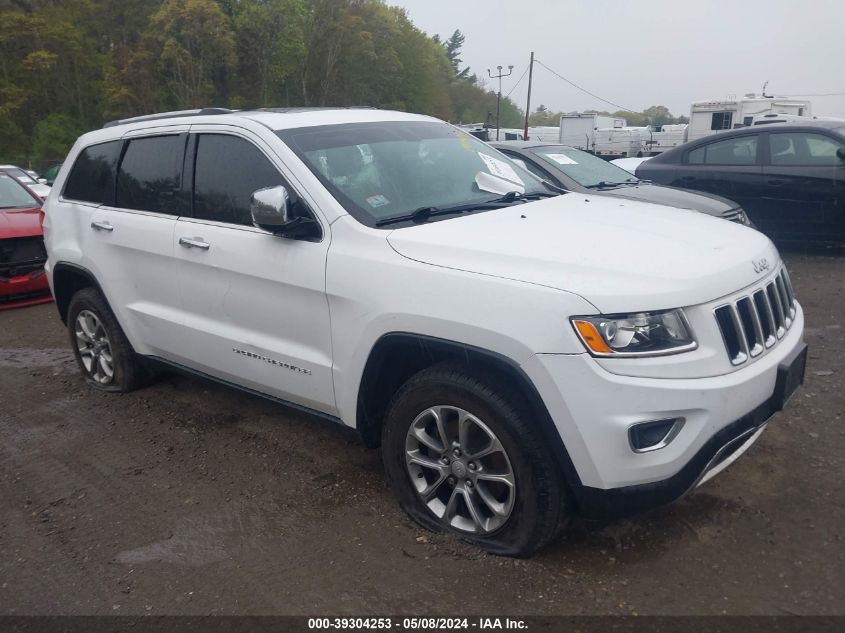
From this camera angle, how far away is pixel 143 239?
14.5 feet

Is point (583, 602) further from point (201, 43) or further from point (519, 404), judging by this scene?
point (201, 43)

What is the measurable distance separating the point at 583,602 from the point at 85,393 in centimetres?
402

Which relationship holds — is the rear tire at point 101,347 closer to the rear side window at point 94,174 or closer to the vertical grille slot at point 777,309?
the rear side window at point 94,174

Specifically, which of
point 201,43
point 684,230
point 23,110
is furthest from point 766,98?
point 23,110

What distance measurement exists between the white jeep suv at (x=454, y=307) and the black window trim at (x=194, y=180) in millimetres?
12

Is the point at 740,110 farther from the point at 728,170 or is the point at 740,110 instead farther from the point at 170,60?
the point at 170,60

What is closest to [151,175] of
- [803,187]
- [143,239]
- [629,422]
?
[143,239]

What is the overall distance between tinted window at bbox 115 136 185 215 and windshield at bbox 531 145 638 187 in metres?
4.13

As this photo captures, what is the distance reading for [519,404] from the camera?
288cm

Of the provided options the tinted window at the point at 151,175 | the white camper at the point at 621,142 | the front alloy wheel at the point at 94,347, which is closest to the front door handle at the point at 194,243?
the tinted window at the point at 151,175

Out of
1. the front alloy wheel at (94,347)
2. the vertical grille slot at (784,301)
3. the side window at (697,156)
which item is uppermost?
the side window at (697,156)

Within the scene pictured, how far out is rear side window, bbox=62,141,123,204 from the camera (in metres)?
4.86

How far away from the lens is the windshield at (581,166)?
24.7ft

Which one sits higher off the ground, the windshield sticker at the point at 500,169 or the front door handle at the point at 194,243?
the windshield sticker at the point at 500,169
